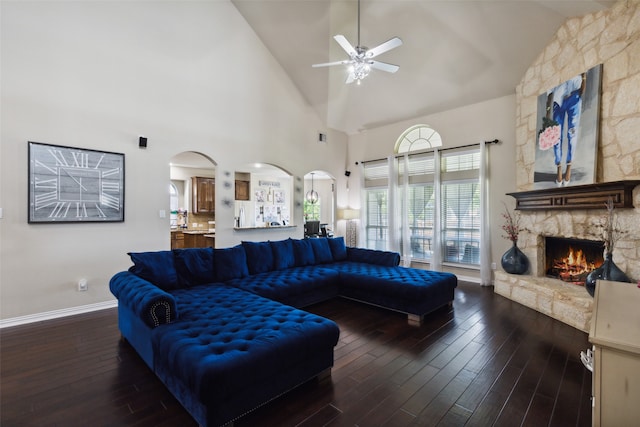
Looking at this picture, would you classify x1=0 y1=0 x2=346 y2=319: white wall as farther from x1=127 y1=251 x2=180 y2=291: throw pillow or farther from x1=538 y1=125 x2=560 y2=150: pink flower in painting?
x1=538 y1=125 x2=560 y2=150: pink flower in painting

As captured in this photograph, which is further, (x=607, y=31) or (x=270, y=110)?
(x=270, y=110)

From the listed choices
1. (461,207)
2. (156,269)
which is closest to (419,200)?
(461,207)

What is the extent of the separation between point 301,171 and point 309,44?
2608 mm

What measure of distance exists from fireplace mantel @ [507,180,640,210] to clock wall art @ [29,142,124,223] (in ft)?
20.4

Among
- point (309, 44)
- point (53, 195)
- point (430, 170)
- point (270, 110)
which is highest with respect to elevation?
point (309, 44)

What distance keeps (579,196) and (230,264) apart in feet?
15.3

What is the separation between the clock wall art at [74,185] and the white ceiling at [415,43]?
3778 millimetres

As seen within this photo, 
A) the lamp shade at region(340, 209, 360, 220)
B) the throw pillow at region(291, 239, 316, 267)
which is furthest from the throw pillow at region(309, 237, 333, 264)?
the lamp shade at region(340, 209, 360, 220)

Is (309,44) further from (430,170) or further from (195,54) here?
(430,170)

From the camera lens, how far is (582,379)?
7.89ft

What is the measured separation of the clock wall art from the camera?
12.4ft

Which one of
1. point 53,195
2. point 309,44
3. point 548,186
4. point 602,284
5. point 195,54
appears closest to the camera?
point 602,284

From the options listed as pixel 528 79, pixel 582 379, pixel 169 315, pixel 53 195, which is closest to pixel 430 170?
pixel 528 79

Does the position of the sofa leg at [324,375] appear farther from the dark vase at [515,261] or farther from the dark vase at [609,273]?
the dark vase at [515,261]
